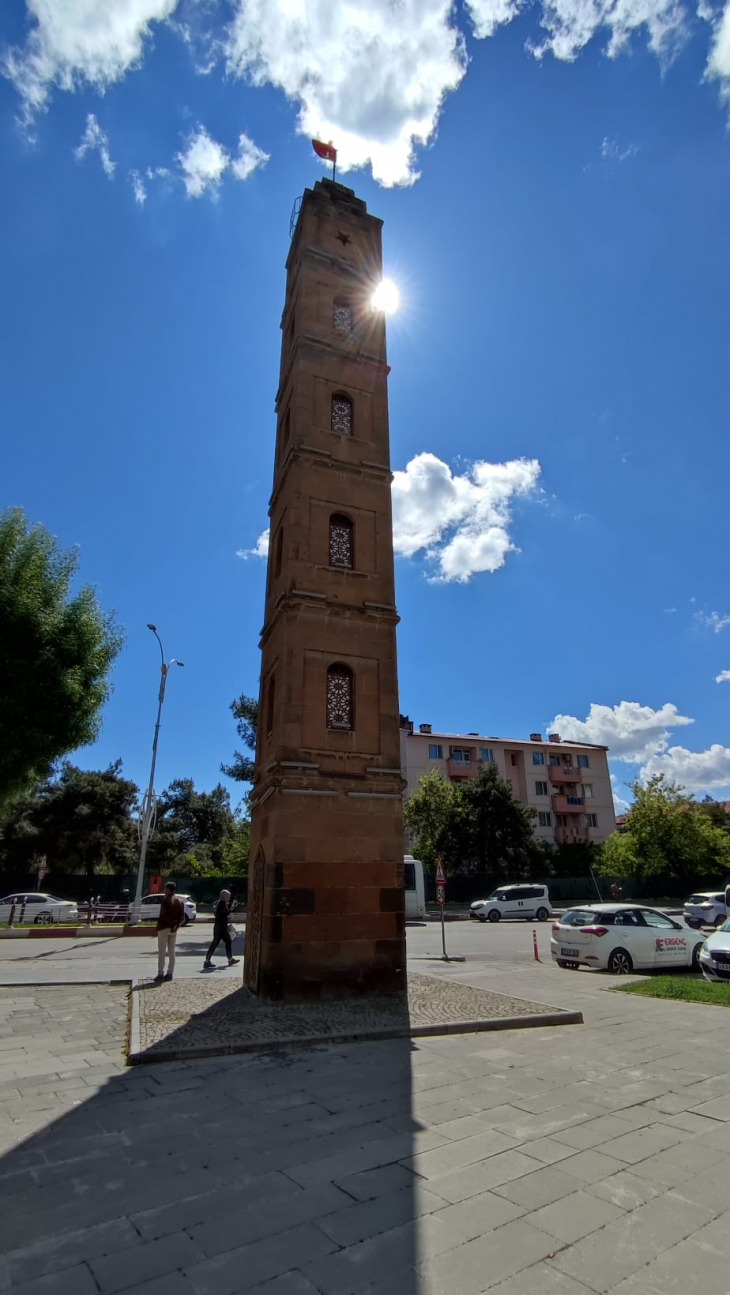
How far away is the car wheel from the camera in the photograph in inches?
541

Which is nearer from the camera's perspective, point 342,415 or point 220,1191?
point 220,1191

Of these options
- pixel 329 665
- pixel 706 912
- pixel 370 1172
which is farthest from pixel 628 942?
pixel 706 912

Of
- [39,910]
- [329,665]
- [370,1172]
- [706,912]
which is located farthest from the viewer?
[39,910]

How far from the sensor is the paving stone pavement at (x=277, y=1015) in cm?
777

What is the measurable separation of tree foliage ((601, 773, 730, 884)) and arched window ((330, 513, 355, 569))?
119 ft

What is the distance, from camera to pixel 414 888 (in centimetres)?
3175

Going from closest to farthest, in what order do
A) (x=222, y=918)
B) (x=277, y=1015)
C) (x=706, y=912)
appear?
(x=277, y=1015)
(x=222, y=918)
(x=706, y=912)

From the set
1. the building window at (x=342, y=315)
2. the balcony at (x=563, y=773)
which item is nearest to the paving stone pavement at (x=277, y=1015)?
the building window at (x=342, y=315)

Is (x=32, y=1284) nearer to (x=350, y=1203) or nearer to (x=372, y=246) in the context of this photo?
(x=350, y=1203)

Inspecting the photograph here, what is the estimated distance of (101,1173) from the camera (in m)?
4.30

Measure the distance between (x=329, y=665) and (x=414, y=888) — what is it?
899 inches

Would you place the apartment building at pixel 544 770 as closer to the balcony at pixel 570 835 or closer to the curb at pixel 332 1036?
the balcony at pixel 570 835

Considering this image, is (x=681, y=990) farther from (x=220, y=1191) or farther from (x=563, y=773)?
(x=563, y=773)

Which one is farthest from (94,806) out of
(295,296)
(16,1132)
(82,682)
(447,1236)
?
(447,1236)
